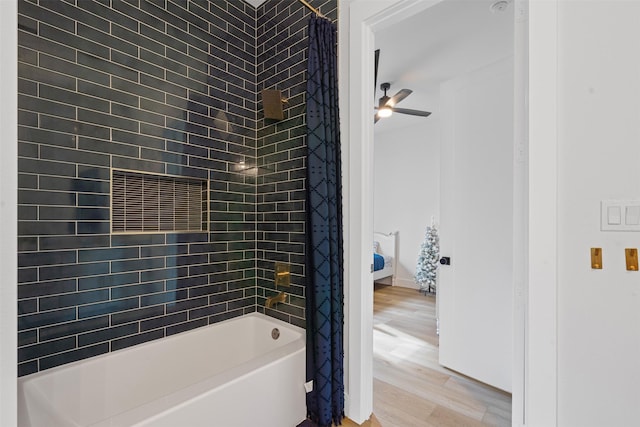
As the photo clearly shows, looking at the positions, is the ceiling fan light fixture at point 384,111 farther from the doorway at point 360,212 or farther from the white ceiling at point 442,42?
the doorway at point 360,212

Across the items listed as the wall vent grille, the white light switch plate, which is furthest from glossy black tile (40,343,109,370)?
the white light switch plate

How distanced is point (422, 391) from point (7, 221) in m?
2.46

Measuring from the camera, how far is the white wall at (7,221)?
21.9 inches

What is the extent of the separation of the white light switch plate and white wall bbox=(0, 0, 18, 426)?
171 cm

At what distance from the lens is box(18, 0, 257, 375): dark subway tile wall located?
4.68ft

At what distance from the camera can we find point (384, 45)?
8.92ft

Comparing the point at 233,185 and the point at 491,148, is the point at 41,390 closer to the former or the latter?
the point at 233,185

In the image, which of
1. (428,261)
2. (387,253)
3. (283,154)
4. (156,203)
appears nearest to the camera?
(156,203)

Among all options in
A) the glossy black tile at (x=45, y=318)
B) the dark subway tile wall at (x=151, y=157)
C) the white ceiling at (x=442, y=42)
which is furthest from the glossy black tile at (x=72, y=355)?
the white ceiling at (x=442, y=42)

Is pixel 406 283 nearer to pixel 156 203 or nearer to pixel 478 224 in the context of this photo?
pixel 478 224

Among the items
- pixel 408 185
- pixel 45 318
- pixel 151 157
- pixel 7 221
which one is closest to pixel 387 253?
pixel 408 185

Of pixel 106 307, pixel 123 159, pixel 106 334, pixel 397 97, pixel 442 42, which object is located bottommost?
pixel 106 334

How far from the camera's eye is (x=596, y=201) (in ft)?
3.69

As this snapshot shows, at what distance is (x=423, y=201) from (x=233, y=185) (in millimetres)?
3934
